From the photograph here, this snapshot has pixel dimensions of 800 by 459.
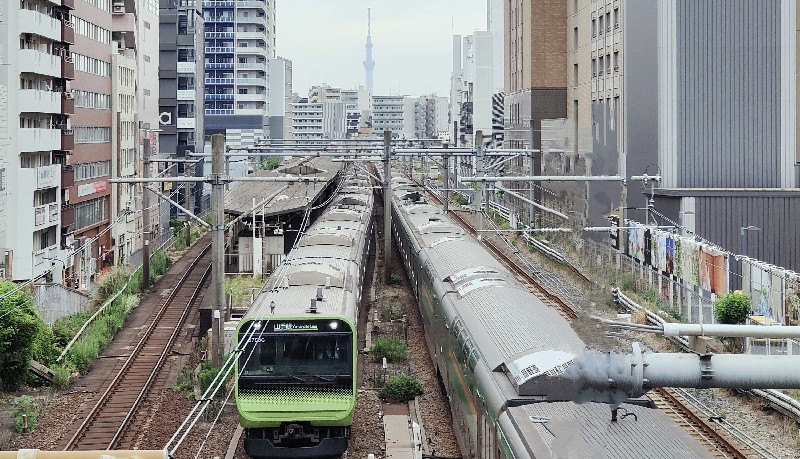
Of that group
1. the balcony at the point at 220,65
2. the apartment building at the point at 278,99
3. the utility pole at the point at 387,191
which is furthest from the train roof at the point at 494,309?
the apartment building at the point at 278,99

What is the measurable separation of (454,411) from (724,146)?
15.5 meters

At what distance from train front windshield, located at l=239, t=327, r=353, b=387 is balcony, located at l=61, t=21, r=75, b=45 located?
23.0 m

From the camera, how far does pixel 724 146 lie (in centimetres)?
2706

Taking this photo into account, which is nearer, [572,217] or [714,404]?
[714,404]

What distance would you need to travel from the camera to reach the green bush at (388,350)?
20.2m

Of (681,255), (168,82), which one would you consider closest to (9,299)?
(681,255)

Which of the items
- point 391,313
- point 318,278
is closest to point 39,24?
point 391,313

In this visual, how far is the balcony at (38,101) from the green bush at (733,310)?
20.7m

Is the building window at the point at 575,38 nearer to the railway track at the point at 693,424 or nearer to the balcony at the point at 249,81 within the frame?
the railway track at the point at 693,424

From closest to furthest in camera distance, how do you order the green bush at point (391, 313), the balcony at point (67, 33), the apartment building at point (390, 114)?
the green bush at point (391, 313)
the balcony at point (67, 33)
the apartment building at point (390, 114)

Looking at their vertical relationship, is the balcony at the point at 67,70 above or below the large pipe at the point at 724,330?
above

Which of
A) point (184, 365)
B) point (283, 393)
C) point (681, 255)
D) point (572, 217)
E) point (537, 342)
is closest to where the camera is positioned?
point (537, 342)

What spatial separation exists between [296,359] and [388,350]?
21.1 ft

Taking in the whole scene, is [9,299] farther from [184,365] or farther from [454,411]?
[454,411]
